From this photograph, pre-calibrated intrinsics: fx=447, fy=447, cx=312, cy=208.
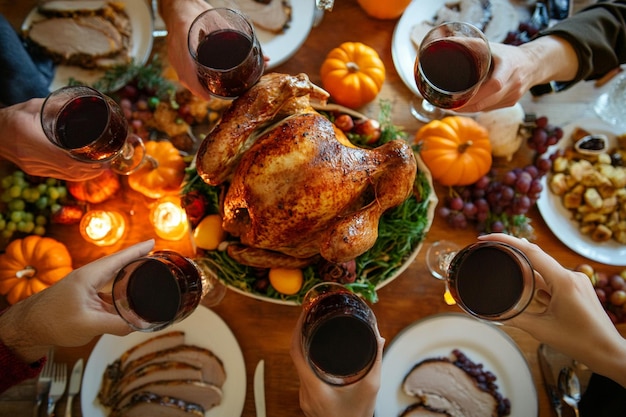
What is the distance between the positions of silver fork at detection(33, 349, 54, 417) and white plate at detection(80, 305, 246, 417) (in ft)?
0.43

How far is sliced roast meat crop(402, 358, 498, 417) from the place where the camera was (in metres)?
1.44

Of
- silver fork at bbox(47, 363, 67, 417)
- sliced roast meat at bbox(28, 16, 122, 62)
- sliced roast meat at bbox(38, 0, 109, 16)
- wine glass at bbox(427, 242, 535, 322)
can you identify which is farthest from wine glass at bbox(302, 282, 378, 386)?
sliced roast meat at bbox(38, 0, 109, 16)

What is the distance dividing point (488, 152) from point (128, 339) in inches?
54.5

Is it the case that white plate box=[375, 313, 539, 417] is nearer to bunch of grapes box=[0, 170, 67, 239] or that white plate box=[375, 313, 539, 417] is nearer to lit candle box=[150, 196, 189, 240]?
lit candle box=[150, 196, 189, 240]

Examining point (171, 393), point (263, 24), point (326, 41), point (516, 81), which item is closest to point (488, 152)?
point (516, 81)

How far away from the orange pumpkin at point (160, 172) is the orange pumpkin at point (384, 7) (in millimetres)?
918

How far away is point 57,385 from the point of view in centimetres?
143

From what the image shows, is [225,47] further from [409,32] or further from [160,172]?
[409,32]

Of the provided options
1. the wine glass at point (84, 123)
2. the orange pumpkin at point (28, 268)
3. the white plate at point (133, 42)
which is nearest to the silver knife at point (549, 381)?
the wine glass at point (84, 123)

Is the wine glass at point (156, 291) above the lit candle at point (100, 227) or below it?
above

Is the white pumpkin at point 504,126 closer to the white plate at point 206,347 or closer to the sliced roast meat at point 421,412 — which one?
the sliced roast meat at point 421,412

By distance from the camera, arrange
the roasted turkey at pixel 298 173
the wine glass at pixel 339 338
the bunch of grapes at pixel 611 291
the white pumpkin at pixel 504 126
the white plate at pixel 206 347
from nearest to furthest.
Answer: the wine glass at pixel 339 338 → the roasted turkey at pixel 298 173 → the white plate at pixel 206 347 → the bunch of grapes at pixel 611 291 → the white pumpkin at pixel 504 126

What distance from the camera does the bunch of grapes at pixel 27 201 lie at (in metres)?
1.54

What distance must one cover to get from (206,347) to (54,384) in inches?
19.4
